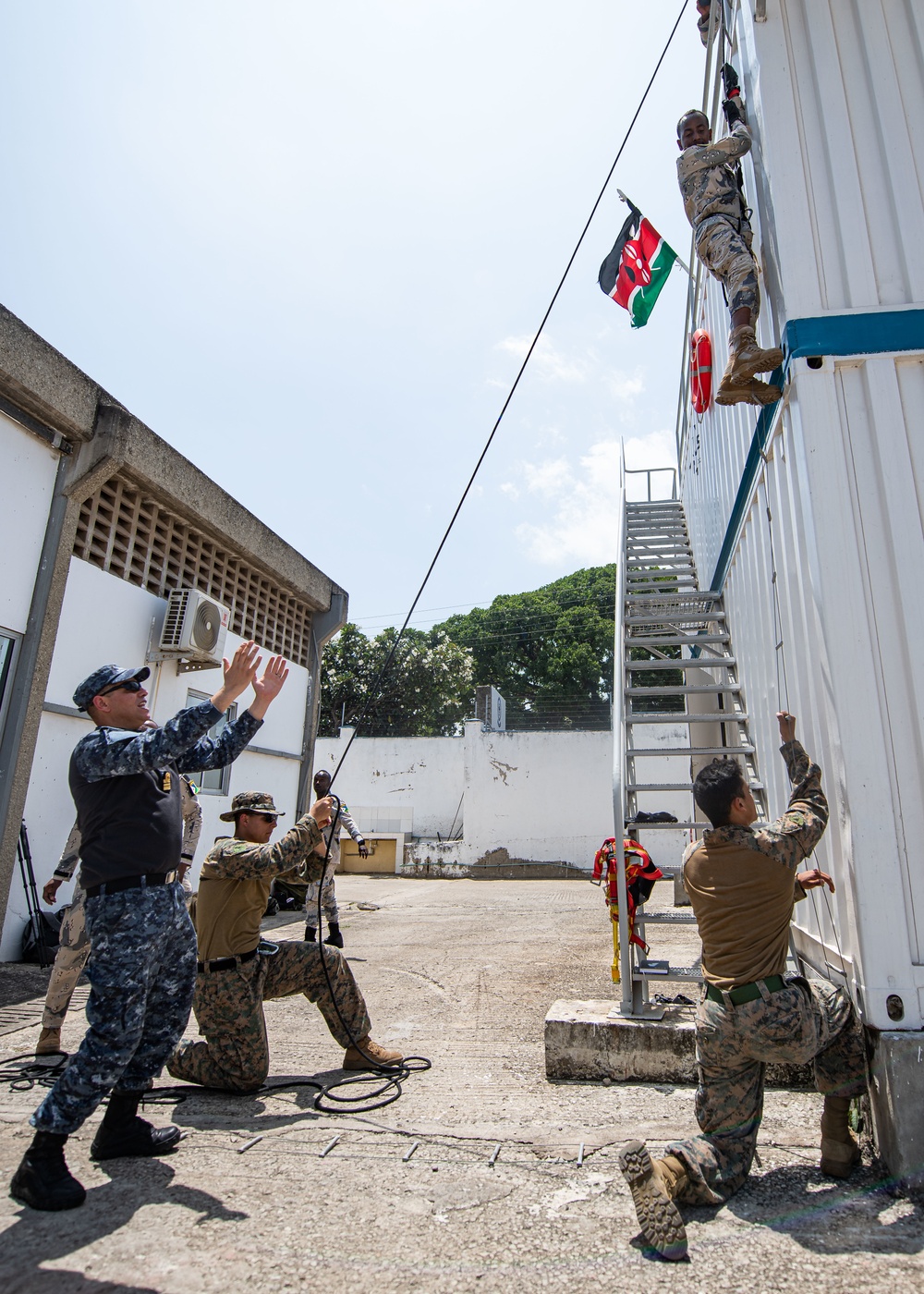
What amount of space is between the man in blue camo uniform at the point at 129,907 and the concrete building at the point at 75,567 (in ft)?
11.8

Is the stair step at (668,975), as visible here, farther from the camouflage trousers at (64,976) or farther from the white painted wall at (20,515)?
the white painted wall at (20,515)

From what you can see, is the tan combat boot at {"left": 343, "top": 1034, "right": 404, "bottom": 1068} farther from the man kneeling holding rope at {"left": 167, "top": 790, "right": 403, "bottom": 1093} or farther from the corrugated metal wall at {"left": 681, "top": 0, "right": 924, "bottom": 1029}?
the corrugated metal wall at {"left": 681, "top": 0, "right": 924, "bottom": 1029}

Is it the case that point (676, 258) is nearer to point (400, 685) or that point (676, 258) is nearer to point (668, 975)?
point (668, 975)

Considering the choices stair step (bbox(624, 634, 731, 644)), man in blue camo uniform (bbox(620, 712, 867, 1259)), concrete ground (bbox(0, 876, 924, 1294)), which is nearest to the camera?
concrete ground (bbox(0, 876, 924, 1294))

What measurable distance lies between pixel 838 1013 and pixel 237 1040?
2.46 metres

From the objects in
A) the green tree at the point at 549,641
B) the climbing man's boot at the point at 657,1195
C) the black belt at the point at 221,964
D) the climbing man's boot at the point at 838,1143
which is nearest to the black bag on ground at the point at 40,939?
the black belt at the point at 221,964

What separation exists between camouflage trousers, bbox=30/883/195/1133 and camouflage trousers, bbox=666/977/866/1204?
181cm

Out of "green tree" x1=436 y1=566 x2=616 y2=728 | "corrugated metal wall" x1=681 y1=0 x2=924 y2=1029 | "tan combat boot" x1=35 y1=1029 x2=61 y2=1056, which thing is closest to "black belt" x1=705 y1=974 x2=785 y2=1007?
"corrugated metal wall" x1=681 y1=0 x2=924 y2=1029

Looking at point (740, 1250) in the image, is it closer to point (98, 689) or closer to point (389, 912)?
point (98, 689)

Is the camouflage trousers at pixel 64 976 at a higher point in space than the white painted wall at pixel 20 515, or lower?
lower

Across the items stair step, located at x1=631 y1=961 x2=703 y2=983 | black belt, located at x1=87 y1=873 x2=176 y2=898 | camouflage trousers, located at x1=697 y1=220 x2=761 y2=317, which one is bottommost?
stair step, located at x1=631 y1=961 x2=703 y2=983

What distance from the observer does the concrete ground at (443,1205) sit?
76.4 inches

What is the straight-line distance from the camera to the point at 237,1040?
3352 millimetres

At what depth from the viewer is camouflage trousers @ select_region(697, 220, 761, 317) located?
141 inches
